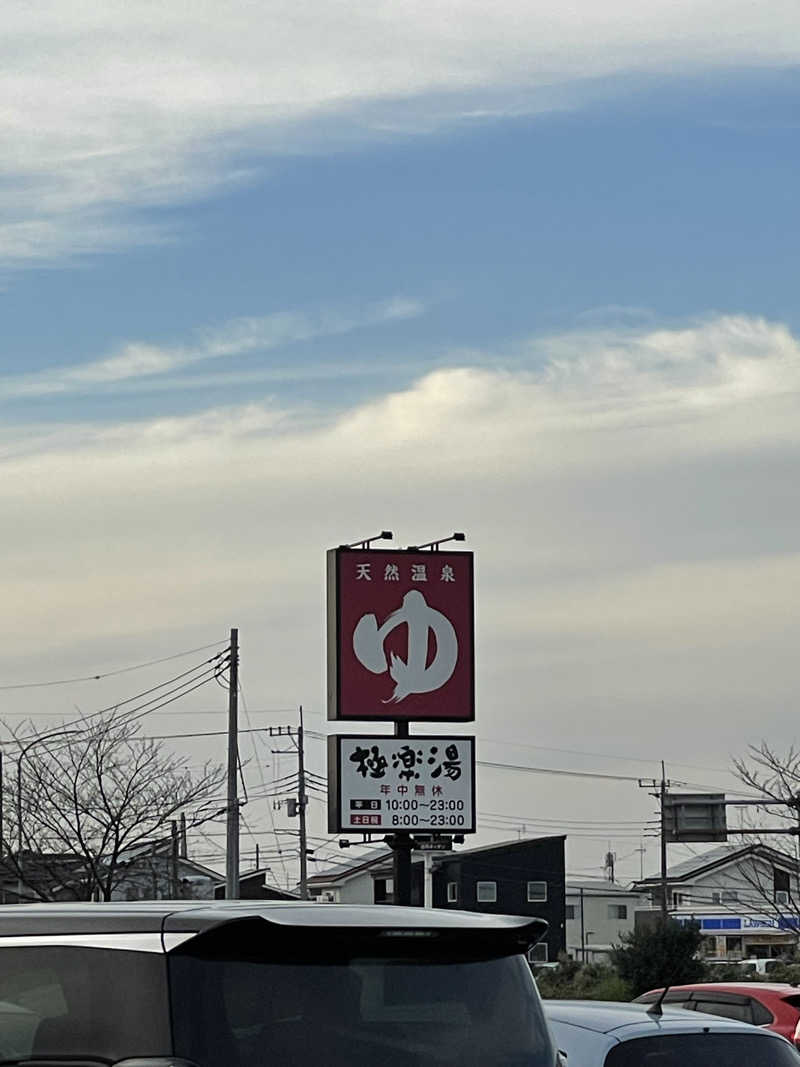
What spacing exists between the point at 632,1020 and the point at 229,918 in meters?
4.29

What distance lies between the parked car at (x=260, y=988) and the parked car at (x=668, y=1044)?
2.87 m

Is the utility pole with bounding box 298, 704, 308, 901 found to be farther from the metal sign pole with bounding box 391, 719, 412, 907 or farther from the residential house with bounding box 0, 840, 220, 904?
the metal sign pole with bounding box 391, 719, 412, 907

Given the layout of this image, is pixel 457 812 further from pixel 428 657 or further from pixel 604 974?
pixel 604 974

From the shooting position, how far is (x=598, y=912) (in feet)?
327

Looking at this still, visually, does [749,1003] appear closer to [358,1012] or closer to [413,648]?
[358,1012]

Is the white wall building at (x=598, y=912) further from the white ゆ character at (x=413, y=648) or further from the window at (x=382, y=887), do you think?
the white ゆ character at (x=413, y=648)

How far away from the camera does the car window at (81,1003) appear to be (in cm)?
435

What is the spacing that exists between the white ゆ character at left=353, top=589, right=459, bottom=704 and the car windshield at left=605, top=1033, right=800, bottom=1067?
908 inches

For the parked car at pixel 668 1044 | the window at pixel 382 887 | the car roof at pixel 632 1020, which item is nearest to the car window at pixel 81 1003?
the parked car at pixel 668 1044

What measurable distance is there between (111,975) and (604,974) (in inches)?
1799

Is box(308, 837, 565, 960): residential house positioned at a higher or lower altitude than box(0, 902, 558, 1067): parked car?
lower

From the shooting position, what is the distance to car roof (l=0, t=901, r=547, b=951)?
15.1 ft

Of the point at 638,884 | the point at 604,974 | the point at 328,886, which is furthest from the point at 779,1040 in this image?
the point at 638,884

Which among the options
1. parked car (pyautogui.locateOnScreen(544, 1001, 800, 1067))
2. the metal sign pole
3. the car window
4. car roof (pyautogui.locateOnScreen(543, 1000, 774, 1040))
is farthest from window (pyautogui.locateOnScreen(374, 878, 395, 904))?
the car window
